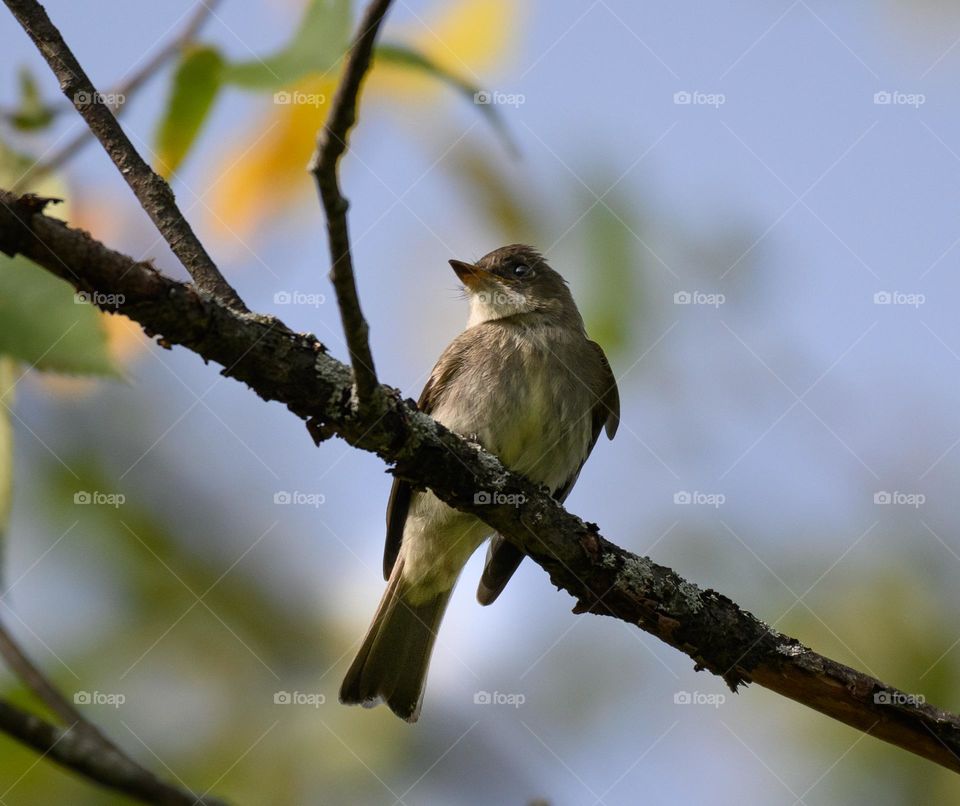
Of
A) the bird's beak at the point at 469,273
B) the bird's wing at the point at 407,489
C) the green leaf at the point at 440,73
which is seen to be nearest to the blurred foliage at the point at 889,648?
the bird's wing at the point at 407,489

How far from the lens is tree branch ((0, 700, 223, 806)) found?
1.65 metres

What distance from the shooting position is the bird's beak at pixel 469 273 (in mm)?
6484

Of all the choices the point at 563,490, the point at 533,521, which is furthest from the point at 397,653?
the point at 533,521

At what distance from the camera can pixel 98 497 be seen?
4684 mm

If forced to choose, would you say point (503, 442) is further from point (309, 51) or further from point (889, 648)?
point (309, 51)

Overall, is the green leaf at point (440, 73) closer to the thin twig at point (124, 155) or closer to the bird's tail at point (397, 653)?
the thin twig at point (124, 155)

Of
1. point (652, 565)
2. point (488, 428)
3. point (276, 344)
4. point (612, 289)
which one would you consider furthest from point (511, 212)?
point (276, 344)

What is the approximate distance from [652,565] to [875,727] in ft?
3.32

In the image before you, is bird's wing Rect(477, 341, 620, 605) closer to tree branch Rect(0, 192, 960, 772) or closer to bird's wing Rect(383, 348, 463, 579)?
bird's wing Rect(383, 348, 463, 579)

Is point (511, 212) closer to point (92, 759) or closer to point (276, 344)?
point (276, 344)

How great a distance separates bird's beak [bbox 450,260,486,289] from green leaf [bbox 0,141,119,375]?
148 inches

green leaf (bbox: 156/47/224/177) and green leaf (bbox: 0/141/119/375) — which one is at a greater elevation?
green leaf (bbox: 156/47/224/177)

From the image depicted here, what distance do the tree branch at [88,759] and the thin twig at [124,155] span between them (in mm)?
1734

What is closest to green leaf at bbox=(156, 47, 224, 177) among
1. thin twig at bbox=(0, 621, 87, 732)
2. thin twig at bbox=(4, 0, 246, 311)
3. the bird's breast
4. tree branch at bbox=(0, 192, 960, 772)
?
thin twig at bbox=(4, 0, 246, 311)
